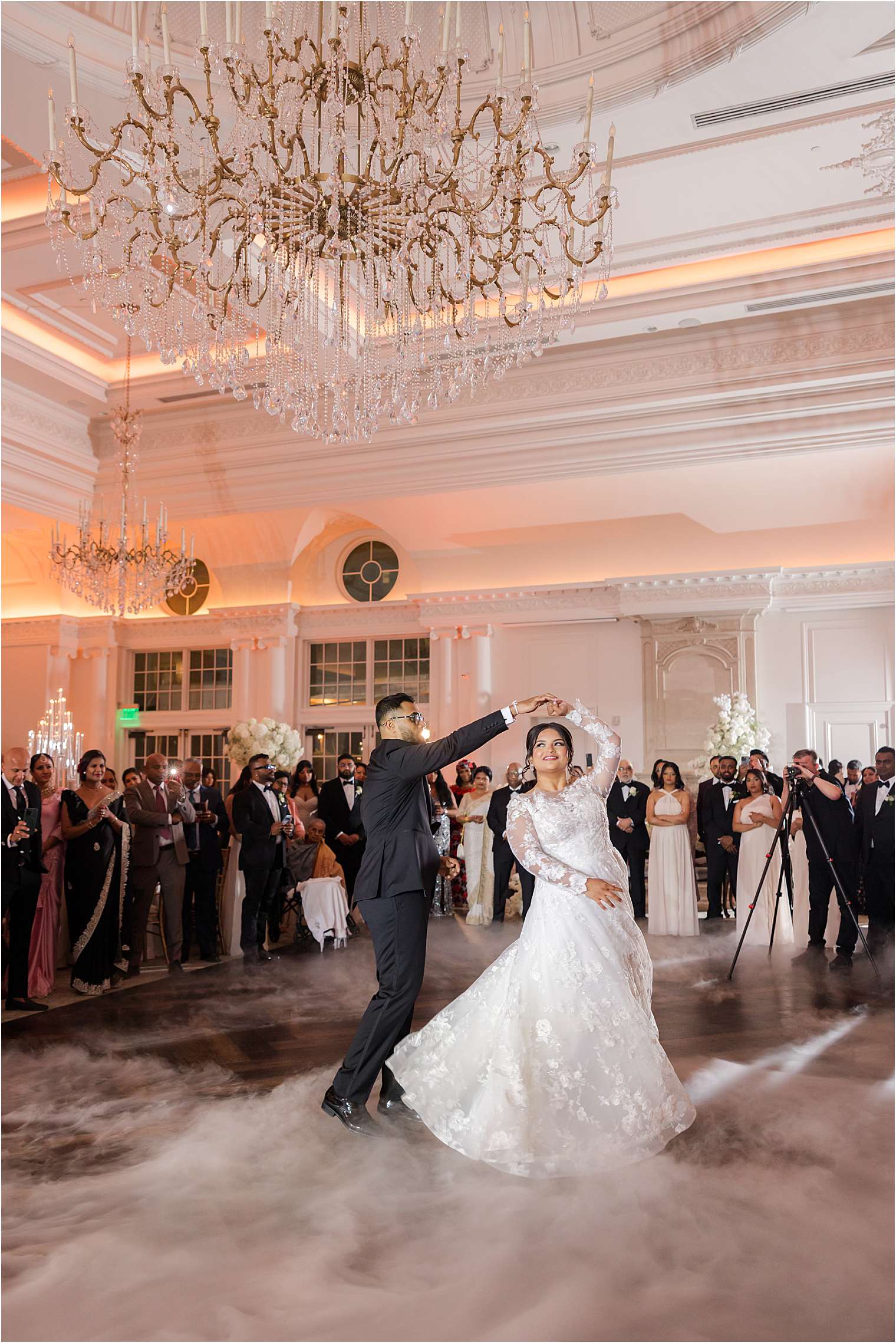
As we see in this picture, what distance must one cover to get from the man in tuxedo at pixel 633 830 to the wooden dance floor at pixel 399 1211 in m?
4.51

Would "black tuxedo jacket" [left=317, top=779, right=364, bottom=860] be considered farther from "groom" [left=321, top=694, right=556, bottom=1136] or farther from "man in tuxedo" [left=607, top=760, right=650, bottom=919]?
"groom" [left=321, top=694, right=556, bottom=1136]

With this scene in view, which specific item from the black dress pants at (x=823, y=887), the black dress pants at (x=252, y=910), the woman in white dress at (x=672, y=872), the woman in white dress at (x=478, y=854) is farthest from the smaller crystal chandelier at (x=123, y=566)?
the black dress pants at (x=823, y=887)

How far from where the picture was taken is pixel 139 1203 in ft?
10.9

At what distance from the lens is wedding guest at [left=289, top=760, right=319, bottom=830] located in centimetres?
973

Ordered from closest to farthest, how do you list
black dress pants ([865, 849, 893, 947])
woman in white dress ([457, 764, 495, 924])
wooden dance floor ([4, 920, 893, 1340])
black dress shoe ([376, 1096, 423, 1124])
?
1. wooden dance floor ([4, 920, 893, 1340])
2. black dress shoe ([376, 1096, 423, 1124])
3. black dress pants ([865, 849, 893, 947])
4. woman in white dress ([457, 764, 495, 924])

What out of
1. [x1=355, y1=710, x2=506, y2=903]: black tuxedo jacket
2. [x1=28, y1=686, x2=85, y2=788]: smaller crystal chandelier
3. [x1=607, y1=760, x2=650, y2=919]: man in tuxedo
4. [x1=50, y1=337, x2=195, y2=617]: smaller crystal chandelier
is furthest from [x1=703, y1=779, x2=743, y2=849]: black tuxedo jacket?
[x1=28, y1=686, x2=85, y2=788]: smaller crystal chandelier

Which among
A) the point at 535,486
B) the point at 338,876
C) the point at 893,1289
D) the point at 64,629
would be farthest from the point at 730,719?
the point at 64,629

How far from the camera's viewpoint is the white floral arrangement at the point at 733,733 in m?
12.2

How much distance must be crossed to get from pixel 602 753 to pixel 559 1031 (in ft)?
3.90

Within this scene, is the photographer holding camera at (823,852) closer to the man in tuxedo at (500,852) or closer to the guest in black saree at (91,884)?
the man in tuxedo at (500,852)

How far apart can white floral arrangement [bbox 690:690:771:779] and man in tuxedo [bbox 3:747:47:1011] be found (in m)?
8.81

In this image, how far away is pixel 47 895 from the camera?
6328mm

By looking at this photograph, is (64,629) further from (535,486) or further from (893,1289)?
(893,1289)

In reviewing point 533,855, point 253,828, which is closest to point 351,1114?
point 533,855
